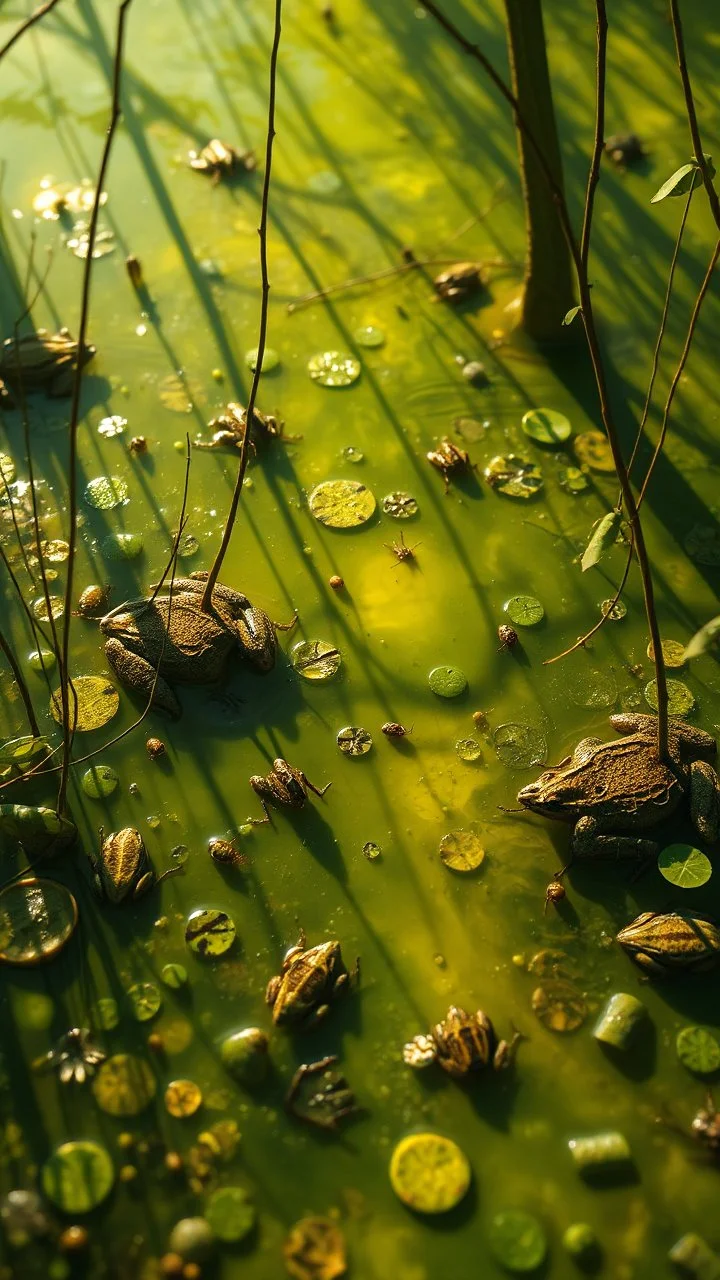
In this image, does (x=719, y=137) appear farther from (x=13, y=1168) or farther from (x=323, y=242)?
(x=13, y=1168)

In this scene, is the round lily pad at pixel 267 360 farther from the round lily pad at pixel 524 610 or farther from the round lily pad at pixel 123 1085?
the round lily pad at pixel 123 1085

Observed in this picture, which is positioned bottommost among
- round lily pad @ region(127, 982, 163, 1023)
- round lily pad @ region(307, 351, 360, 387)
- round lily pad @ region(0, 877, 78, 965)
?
round lily pad @ region(127, 982, 163, 1023)

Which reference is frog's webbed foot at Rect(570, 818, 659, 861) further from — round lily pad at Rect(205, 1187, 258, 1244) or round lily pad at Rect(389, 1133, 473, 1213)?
round lily pad at Rect(205, 1187, 258, 1244)

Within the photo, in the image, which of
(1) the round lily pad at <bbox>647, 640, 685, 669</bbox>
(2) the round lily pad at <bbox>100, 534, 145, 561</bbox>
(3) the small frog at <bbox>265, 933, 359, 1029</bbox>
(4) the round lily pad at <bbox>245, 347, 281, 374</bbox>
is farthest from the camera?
(4) the round lily pad at <bbox>245, 347, 281, 374</bbox>

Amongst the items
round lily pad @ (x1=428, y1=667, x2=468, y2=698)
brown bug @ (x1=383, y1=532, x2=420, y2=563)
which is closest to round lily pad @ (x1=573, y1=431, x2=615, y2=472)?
brown bug @ (x1=383, y1=532, x2=420, y2=563)

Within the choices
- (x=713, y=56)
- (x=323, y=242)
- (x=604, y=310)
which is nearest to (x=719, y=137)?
(x=713, y=56)

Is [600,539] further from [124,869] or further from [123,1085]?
[123,1085]

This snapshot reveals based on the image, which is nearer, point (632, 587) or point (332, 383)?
point (632, 587)

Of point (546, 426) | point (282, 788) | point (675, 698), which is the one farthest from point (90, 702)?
point (546, 426)
